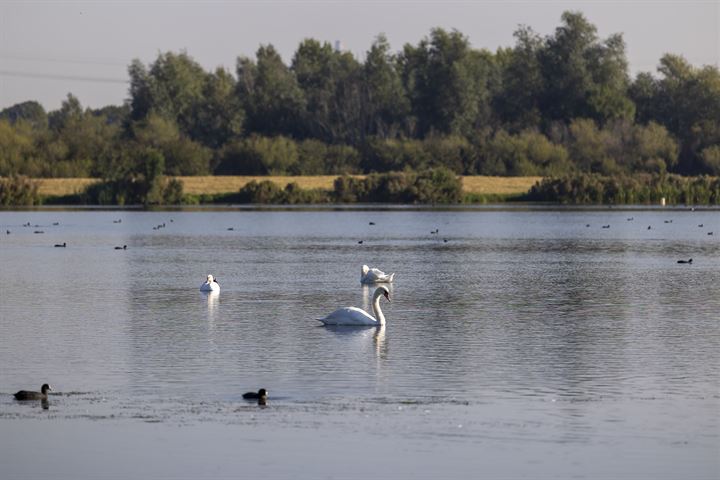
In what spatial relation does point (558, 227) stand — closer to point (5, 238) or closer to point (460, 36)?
point (5, 238)

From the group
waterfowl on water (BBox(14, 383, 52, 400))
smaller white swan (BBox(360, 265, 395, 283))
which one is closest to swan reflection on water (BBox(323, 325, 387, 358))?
waterfowl on water (BBox(14, 383, 52, 400))

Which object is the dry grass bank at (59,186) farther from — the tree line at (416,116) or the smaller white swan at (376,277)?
the smaller white swan at (376,277)

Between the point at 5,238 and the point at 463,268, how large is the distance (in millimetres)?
28484

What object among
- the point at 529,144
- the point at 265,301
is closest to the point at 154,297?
the point at 265,301

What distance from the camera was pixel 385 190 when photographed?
127 meters

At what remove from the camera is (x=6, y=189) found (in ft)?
390

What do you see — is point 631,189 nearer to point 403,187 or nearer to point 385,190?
point 403,187

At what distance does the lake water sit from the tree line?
8157cm

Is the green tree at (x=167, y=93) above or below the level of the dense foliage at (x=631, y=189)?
above

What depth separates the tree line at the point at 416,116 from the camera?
13238cm

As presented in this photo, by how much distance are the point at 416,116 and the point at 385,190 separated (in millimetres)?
26420

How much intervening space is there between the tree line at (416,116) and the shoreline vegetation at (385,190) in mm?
4429

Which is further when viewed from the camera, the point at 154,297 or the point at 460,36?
the point at 460,36

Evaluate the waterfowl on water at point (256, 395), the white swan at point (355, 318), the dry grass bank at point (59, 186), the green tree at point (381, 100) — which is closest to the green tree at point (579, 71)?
the green tree at point (381, 100)
